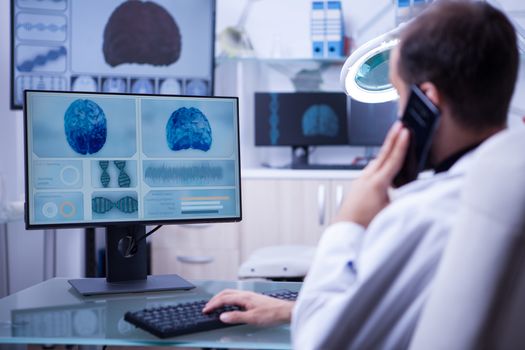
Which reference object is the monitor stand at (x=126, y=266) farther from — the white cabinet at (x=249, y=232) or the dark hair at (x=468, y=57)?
the white cabinet at (x=249, y=232)

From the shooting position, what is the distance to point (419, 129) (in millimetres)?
1077

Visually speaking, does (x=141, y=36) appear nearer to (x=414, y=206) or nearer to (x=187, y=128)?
(x=187, y=128)

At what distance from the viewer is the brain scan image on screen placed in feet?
12.6

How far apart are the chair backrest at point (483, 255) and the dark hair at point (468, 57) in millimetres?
133

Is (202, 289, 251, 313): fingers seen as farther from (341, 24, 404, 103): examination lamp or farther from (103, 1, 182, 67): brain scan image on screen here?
(103, 1, 182, 67): brain scan image on screen

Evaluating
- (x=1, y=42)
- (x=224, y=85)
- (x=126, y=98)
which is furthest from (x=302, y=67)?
(x=126, y=98)

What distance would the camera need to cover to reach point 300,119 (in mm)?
4520

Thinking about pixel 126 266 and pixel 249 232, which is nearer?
pixel 126 266

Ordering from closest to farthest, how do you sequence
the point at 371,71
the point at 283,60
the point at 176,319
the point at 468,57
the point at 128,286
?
the point at 468,57
the point at 176,319
the point at 371,71
the point at 128,286
the point at 283,60

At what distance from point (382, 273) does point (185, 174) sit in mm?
929

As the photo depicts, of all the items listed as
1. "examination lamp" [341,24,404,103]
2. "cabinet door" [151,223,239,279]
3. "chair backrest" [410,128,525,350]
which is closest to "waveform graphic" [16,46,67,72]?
"cabinet door" [151,223,239,279]

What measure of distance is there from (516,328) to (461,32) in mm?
413

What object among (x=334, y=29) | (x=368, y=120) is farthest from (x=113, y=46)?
(x=368, y=120)

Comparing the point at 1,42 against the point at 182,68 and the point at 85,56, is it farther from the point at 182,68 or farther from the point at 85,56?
the point at 182,68
